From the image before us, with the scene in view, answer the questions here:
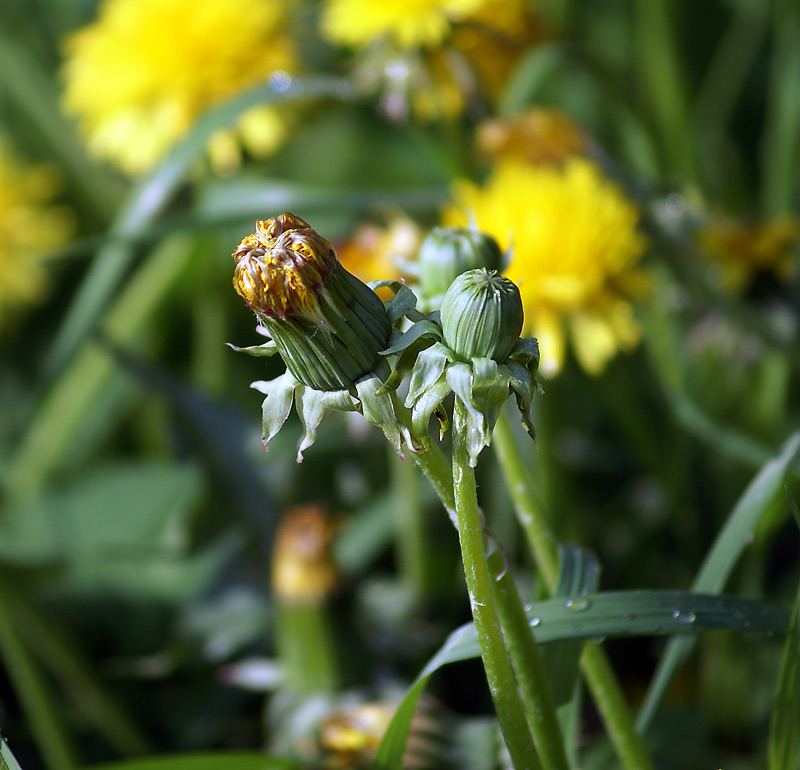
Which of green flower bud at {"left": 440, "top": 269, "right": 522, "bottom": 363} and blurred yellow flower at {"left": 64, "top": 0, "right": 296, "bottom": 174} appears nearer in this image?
green flower bud at {"left": 440, "top": 269, "right": 522, "bottom": 363}

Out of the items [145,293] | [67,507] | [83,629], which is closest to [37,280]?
[145,293]

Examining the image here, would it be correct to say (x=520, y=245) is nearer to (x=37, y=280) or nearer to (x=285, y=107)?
(x=285, y=107)

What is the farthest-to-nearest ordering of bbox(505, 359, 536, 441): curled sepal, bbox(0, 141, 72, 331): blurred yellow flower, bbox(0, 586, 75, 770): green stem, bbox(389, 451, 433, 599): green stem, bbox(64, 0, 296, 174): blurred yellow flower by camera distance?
bbox(0, 141, 72, 331): blurred yellow flower
bbox(64, 0, 296, 174): blurred yellow flower
bbox(389, 451, 433, 599): green stem
bbox(0, 586, 75, 770): green stem
bbox(505, 359, 536, 441): curled sepal

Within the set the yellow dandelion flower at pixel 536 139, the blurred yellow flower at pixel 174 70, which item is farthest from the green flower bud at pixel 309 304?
the blurred yellow flower at pixel 174 70

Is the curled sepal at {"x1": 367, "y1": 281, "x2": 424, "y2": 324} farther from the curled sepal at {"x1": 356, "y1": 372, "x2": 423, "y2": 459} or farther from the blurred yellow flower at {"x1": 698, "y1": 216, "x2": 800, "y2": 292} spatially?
the blurred yellow flower at {"x1": 698, "y1": 216, "x2": 800, "y2": 292}

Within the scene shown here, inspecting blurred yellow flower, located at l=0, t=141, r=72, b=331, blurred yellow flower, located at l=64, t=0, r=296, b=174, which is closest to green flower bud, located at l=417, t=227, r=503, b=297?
blurred yellow flower, located at l=64, t=0, r=296, b=174

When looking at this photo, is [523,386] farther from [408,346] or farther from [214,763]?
[214,763]

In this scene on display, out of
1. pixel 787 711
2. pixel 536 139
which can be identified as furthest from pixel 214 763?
pixel 536 139

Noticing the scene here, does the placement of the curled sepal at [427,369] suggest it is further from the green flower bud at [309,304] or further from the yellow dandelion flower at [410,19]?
the yellow dandelion flower at [410,19]
